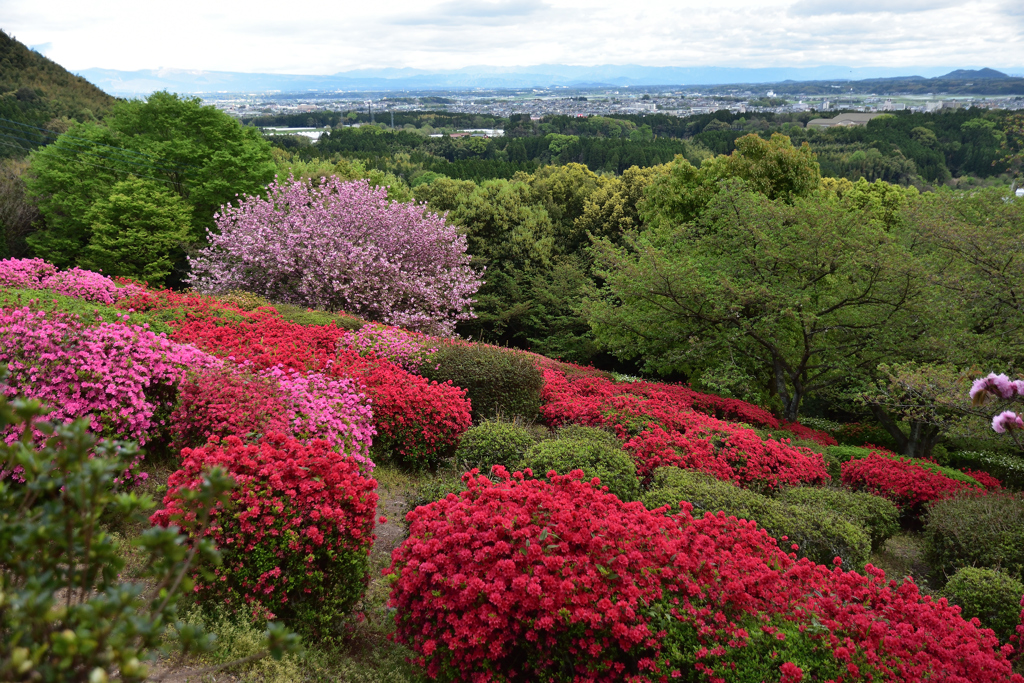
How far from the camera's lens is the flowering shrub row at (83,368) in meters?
6.04

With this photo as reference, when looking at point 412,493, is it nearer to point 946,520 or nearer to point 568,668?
point 568,668

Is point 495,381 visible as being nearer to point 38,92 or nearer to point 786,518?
point 786,518

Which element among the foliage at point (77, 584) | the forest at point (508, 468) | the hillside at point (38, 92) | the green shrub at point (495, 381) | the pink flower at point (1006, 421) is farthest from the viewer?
the hillside at point (38, 92)

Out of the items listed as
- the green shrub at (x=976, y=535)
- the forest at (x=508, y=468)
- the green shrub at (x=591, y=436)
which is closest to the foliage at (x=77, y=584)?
the forest at (x=508, y=468)

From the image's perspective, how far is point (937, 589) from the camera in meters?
7.43

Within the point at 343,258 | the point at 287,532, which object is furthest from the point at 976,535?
the point at 343,258

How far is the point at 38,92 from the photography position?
63.1m

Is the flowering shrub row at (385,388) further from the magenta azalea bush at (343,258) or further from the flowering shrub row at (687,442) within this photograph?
the magenta azalea bush at (343,258)

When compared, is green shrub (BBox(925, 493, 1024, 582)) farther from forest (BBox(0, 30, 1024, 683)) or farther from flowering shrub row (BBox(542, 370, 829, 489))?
flowering shrub row (BBox(542, 370, 829, 489))

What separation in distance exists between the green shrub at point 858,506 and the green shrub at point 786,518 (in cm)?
42

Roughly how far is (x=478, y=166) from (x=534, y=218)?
38325 mm

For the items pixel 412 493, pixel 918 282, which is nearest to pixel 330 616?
pixel 412 493

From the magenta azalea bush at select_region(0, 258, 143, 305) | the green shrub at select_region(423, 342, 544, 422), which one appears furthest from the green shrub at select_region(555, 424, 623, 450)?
the magenta azalea bush at select_region(0, 258, 143, 305)

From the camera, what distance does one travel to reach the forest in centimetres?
415
